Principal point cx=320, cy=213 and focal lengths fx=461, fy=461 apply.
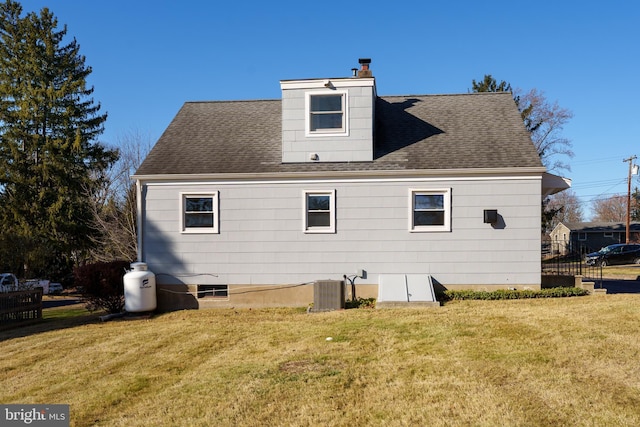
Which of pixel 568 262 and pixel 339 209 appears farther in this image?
pixel 568 262

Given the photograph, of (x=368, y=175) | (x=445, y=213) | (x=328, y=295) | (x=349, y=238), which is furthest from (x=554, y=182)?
(x=328, y=295)

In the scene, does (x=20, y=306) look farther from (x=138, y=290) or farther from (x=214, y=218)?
Result: (x=214, y=218)

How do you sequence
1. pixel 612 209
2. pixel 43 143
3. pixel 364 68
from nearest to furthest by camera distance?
pixel 364 68, pixel 43 143, pixel 612 209

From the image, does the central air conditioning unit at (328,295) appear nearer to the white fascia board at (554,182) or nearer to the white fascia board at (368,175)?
the white fascia board at (368,175)

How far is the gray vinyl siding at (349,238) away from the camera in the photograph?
1248 cm

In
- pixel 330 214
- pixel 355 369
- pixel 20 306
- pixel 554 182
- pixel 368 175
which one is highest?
pixel 368 175

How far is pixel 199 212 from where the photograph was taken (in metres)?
13.5

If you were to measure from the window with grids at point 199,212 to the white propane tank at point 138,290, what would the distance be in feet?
5.46

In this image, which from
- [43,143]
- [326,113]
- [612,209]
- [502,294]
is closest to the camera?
[502,294]

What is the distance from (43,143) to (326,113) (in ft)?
77.4

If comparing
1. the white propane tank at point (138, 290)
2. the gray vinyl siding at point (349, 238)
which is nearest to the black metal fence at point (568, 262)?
the gray vinyl siding at point (349, 238)

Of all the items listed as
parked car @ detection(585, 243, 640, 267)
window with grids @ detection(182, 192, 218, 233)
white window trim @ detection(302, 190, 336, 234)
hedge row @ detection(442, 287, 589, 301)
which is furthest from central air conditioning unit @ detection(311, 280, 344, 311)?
parked car @ detection(585, 243, 640, 267)

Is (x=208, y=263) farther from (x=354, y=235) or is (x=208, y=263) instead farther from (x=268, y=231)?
(x=354, y=235)

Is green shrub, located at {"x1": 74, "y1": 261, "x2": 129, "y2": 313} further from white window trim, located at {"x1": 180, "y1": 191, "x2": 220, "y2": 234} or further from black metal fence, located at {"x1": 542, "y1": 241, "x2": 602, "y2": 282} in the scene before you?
black metal fence, located at {"x1": 542, "y1": 241, "x2": 602, "y2": 282}
